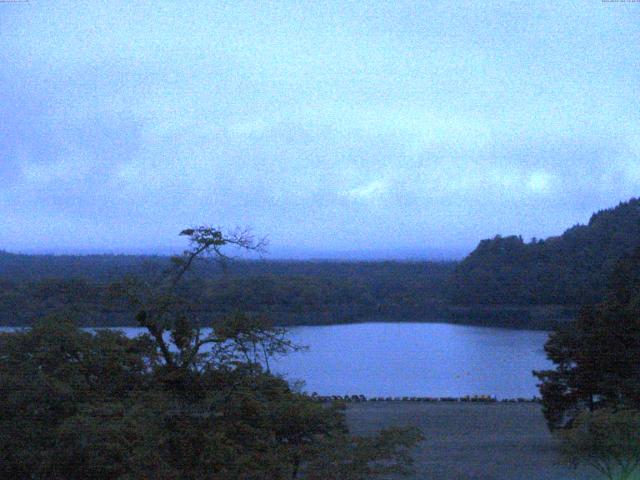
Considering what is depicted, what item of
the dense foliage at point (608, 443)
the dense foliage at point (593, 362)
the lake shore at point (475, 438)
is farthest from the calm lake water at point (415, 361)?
the dense foliage at point (608, 443)

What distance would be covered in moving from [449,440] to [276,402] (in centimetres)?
749

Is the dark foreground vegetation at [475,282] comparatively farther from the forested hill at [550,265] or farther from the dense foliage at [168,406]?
the dense foliage at [168,406]

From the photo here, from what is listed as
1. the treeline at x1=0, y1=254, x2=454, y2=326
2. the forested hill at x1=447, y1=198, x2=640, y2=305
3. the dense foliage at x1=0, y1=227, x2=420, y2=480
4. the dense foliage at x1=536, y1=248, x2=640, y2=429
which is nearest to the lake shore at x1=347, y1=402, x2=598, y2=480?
the dense foliage at x1=536, y1=248, x2=640, y2=429

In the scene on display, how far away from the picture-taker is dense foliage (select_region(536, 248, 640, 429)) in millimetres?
11812

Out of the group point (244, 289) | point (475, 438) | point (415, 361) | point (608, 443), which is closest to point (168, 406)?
point (608, 443)

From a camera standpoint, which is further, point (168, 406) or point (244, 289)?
point (244, 289)

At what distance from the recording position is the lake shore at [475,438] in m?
10.2

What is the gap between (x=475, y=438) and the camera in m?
13.4

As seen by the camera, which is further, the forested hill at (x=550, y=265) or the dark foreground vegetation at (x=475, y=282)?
the forested hill at (x=550, y=265)

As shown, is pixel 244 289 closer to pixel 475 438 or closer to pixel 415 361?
pixel 475 438

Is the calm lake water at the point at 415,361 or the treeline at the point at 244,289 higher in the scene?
the treeline at the point at 244,289

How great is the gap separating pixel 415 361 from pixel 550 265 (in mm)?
10484

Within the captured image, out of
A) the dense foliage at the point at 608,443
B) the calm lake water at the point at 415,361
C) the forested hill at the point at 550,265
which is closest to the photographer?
the dense foliage at the point at 608,443

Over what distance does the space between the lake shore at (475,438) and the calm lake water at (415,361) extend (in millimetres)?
1381
